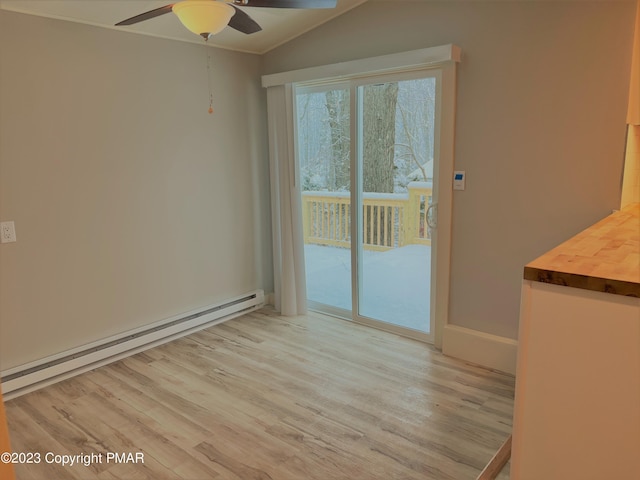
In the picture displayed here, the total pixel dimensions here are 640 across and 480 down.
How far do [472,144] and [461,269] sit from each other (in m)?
0.85

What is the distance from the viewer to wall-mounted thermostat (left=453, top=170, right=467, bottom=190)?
10.2 feet

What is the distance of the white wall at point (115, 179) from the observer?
2.84m

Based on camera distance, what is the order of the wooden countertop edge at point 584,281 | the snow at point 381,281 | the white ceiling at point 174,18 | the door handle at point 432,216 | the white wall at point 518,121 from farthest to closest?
the snow at point 381,281, the door handle at point 432,216, the white ceiling at point 174,18, the white wall at point 518,121, the wooden countertop edge at point 584,281

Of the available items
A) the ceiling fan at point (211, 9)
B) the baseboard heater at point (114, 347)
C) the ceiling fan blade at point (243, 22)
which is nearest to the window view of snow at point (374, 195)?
the baseboard heater at point (114, 347)

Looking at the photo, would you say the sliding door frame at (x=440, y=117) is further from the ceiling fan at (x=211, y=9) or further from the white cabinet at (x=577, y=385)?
the white cabinet at (x=577, y=385)

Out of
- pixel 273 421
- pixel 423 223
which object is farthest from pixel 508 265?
pixel 273 421

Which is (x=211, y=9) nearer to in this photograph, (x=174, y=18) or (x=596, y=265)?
(x=174, y=18)

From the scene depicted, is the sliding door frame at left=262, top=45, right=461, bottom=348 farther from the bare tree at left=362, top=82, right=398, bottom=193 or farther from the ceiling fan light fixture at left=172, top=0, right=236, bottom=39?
the ceiling fan light fixture at left=172, top=0, right=236, bottom=39

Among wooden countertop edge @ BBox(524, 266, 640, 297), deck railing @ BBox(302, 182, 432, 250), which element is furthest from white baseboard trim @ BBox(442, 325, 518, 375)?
wooden countertop edge @ BBox(524, 266, 640, 297)

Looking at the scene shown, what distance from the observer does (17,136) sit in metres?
2.78

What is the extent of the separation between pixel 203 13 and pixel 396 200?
2.10m

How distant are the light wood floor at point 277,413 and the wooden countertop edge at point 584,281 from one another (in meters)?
1.25

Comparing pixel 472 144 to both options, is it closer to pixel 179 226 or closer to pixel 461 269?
pixel 461 269

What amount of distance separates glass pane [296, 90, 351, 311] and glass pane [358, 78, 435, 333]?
0.20 meters
